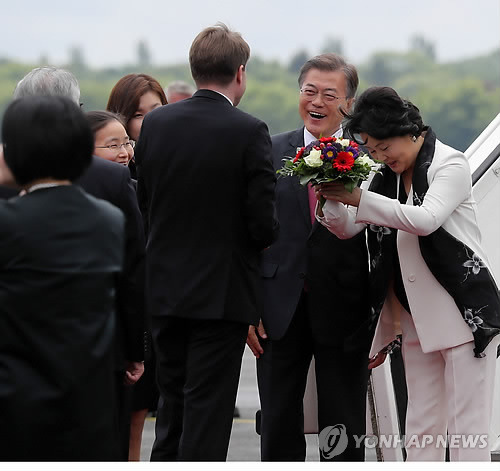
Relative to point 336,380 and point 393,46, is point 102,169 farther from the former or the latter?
point 393,46

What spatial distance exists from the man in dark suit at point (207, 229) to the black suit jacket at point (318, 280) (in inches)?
18.9

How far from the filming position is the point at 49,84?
16.4 ft

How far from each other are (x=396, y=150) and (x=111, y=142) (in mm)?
1414

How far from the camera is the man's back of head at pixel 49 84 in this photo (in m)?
4.94

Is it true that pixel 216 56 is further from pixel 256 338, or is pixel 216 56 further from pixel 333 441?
pixel 333 441

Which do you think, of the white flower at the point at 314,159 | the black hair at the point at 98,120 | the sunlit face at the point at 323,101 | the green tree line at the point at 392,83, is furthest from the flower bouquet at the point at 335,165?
the green tree line at the point at 392,83

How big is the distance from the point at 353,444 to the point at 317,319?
652mm

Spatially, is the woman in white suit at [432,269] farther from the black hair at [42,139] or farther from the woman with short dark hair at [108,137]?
the black hair at [42,139]

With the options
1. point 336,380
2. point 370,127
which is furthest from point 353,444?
point 370,127

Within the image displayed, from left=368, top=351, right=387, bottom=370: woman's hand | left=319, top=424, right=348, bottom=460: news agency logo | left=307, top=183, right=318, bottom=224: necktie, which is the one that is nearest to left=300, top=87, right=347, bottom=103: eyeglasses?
left=307, top=183, right=318, bottom=224: necktie

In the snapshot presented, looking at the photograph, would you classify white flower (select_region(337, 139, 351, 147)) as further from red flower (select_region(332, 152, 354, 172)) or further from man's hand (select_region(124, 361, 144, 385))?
man's hand (select_region(124, 361, 144, 385))

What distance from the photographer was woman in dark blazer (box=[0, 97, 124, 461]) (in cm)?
313

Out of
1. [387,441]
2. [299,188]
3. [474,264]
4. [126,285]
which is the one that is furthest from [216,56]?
[387,441]

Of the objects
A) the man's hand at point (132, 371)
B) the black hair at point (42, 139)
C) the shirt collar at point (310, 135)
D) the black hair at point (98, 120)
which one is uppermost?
the black hair at point (42, 139)
